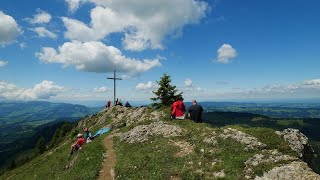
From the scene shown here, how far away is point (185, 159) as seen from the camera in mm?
23141

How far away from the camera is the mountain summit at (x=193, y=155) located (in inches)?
757

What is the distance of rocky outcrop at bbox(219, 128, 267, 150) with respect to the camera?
2283 cm

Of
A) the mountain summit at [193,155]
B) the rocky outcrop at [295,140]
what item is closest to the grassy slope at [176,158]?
the mountain summit at [193,155]

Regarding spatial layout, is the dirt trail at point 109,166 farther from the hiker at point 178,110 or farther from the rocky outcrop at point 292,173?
the rocky outcrop at point 292,173

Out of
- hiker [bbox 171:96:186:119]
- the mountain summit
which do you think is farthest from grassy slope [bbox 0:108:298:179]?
hiker [bbox 171:96:186:119]

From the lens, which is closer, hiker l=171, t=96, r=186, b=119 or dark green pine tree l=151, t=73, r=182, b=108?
hiker l=171, t=96, r=186, b=119

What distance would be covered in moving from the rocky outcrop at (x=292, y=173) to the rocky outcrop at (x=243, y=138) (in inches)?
175

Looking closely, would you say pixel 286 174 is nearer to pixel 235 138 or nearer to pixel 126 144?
pixel 235 138

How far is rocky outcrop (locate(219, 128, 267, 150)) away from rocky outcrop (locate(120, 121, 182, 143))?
19.7 ft

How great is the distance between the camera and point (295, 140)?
76.1ft

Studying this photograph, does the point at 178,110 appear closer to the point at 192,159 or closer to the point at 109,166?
the point at 109,166

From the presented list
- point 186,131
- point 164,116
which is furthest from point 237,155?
point 164,116

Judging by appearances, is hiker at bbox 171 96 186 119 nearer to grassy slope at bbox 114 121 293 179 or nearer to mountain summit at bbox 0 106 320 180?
mountain summit at bbox 0 106 320 180

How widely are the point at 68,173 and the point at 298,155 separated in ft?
71.9
